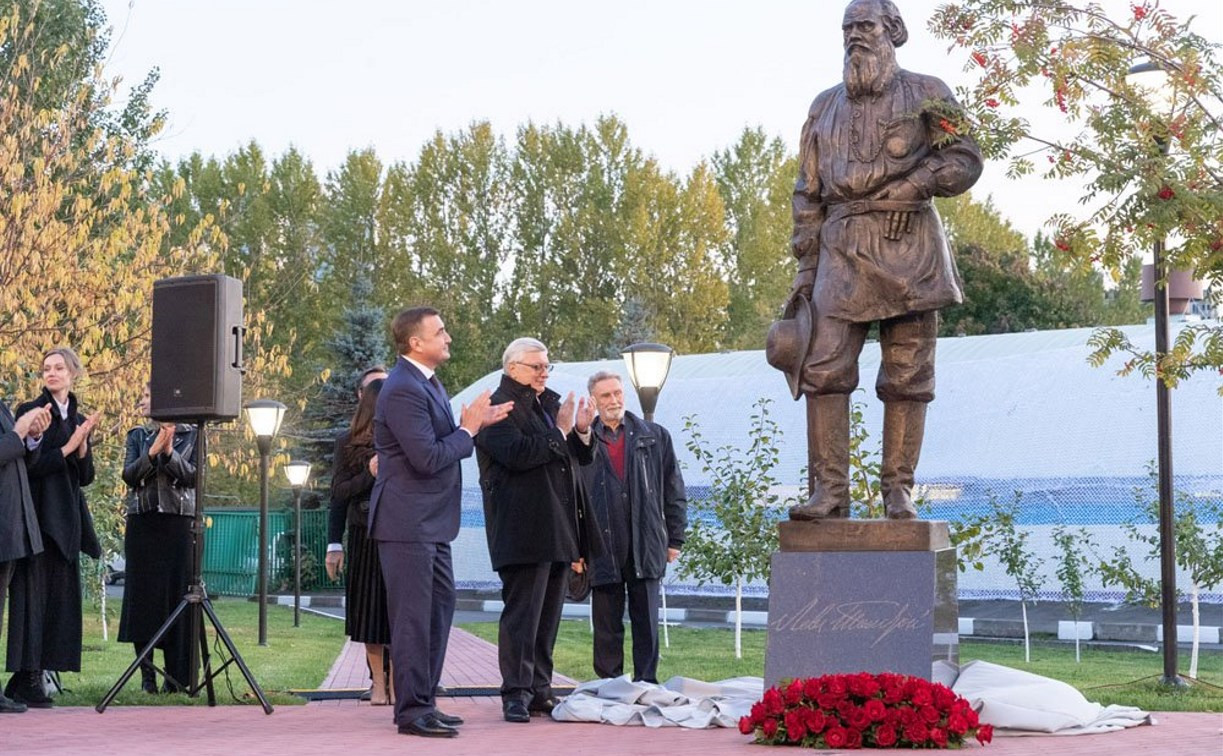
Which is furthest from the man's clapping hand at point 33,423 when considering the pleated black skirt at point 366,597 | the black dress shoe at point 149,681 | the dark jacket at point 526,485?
the dark jacket at point 526,485

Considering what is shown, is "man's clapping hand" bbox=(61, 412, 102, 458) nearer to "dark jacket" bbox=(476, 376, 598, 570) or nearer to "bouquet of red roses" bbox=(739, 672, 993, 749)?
"dark jacket" bbox=(476, 376, 598, 570)

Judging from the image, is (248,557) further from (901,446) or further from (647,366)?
(901,446)

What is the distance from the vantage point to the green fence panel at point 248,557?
3416 centimetres

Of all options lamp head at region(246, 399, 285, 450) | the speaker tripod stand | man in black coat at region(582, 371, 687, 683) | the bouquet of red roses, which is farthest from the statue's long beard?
lamp head at region(246, 399, 285, 450)

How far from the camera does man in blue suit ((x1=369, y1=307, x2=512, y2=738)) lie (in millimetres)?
8109

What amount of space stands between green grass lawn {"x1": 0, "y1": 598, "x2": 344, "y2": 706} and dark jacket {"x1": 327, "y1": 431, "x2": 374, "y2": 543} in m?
1.03

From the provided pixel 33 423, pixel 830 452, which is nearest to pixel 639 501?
pixel 830 452

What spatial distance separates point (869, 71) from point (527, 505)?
2733 millimetres

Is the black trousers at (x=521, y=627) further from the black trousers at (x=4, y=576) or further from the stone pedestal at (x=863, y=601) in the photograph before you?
the black trousers at (x=4, y=576)

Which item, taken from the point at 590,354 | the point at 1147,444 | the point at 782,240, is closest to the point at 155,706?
the point at 1147,444

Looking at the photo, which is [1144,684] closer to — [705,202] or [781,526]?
[781,526]

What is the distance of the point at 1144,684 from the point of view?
11938mm

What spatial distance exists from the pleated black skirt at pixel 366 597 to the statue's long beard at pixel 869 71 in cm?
372

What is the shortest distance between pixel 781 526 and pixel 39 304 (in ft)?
31.9
